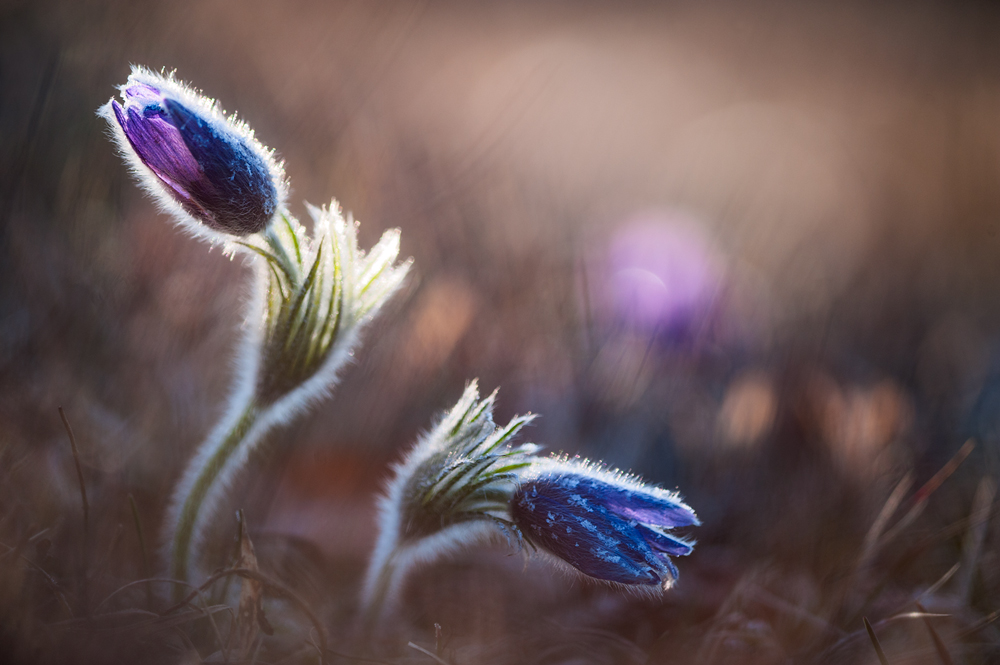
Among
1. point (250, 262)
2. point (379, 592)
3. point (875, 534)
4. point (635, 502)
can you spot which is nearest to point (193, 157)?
point (250, 262)

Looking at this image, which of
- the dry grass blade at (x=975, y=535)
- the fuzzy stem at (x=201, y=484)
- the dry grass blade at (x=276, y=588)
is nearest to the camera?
the dry grass blade at (x=276, y=588)

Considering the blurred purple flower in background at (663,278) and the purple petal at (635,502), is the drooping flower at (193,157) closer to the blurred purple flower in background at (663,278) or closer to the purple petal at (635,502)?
the purple petal at (635,502)

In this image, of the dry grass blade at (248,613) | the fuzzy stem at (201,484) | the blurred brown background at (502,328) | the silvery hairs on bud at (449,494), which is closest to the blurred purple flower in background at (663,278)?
the blurred brown background at (502,328)

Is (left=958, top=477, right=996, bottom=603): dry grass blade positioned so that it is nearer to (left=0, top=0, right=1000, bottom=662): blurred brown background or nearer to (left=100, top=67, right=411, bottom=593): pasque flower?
(left=0, top=0, right=1000, bottom=662): blurred brown background

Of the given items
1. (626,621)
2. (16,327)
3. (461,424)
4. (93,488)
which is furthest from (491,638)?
(16,327)

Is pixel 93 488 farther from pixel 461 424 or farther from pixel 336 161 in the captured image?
pixel 336 161

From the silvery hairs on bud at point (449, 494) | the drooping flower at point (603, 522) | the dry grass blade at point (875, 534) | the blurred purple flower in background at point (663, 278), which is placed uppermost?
the blurred purple flower in background at point (663, 278)
